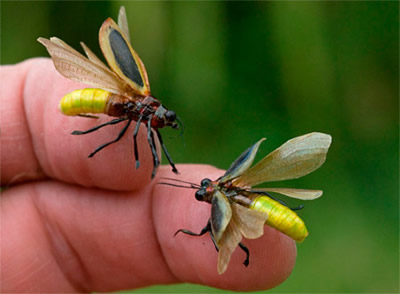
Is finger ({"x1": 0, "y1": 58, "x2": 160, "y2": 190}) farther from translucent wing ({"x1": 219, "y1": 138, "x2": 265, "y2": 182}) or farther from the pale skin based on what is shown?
translucent wing ({"x1": 219, "y1": 138, "x2": 265, "y2": 182})

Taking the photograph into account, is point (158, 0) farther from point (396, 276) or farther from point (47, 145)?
Answer: point (396, 276)

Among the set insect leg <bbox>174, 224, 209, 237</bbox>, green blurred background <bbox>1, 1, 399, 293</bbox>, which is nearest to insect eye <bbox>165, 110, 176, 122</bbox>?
insect leg <bbox>174, 224, 209, 237</bbox>

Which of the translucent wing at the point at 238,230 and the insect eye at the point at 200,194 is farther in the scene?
the insect eye at the point at 200,194

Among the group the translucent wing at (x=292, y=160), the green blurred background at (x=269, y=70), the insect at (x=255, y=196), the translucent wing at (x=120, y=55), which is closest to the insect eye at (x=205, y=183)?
the insect at (x=255, y=196)

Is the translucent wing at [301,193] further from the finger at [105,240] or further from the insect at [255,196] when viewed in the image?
the finger at [105,240]

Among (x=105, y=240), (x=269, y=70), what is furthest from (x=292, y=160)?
(x=269, y=70)

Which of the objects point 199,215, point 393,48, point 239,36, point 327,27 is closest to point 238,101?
point 239,36
